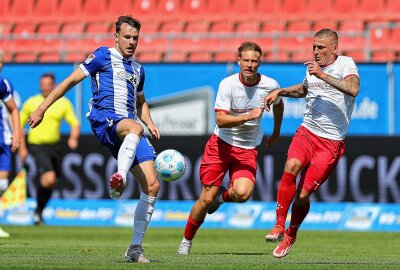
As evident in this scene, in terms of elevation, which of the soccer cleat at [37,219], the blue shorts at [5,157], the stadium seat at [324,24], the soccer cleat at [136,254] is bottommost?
the soccer cleat at [37,219]

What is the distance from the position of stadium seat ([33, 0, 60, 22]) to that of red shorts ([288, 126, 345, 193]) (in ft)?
57.7

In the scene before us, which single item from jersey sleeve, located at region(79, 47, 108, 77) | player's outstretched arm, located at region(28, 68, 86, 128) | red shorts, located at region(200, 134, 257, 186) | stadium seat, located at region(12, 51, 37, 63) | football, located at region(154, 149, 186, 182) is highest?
jersey sleeve, located at region(79, 47, 108, 77)

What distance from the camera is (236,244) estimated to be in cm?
1367

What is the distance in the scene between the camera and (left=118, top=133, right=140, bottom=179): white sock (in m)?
9.13

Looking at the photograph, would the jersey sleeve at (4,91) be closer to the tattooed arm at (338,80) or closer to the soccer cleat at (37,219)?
the tattooed arm at (338,80)

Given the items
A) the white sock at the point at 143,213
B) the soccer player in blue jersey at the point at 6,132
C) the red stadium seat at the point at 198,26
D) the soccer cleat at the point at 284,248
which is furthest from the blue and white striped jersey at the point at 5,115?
the red stadium seat at the point at 198,26

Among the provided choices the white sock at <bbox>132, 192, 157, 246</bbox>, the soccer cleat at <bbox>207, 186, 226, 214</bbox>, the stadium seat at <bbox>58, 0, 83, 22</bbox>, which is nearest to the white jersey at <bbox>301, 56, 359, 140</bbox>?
the soccer cleat at <bbox>207, 186, 226, 214</bbox>

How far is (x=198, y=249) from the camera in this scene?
12391 mm

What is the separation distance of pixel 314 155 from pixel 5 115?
5.71m

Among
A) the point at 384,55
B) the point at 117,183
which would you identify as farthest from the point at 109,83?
the point at 384,55

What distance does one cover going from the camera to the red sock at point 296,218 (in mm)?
10547

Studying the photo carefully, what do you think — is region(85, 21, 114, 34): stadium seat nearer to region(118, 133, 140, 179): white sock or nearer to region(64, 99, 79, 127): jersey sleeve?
region(64, 99, 79, 127): jersey sleeve

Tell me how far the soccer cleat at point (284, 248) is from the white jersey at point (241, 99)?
4.96 feet

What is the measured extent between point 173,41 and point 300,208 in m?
14.3
